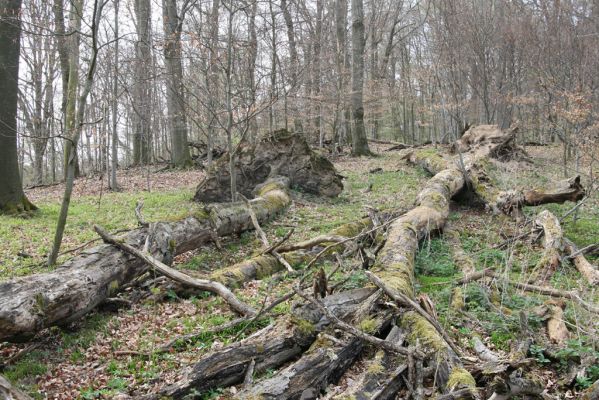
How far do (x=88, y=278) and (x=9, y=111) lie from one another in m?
7.23

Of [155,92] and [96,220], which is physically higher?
[155,92]

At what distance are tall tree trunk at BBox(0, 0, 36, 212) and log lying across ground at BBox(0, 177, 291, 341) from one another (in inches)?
206

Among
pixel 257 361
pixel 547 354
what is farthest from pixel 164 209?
pixel 547 354

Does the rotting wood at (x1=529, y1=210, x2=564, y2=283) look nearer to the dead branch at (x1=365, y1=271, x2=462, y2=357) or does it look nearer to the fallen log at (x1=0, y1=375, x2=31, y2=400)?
the dead branch at (x1=365, y1=271, x2=462, y2=357)

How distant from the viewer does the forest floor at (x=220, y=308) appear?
13.0 ft

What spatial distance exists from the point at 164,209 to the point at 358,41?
1302cm

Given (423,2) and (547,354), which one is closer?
(547,354)

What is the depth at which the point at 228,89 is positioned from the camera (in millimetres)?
9023

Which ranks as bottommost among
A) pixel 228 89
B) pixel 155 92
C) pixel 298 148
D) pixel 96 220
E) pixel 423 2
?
pixel 96 220

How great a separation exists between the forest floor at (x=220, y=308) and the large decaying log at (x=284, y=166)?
1165 millimetres

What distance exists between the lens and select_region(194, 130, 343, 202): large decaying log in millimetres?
11812

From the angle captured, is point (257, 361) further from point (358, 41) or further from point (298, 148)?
point (358, 41)

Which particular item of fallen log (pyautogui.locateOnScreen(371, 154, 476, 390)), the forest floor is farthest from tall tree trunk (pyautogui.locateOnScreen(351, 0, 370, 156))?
the forest floor

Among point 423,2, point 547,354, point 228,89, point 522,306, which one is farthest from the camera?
point 423,2
